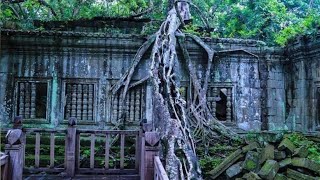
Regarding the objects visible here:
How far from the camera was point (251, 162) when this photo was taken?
5.96 meters

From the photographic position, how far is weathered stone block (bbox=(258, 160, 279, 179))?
539 centimetres

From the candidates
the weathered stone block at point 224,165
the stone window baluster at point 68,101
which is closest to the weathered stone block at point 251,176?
the weathered stone block at point 224,165

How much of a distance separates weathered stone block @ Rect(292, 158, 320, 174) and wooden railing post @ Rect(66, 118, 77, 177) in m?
3.65

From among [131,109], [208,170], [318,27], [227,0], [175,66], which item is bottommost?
[208,170]

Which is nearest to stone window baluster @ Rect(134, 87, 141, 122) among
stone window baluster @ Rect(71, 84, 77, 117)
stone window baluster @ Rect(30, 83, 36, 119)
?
stone window baluster @ Rect(71, 84, 77, 117)

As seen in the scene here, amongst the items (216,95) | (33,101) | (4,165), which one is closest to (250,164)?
(216,95)

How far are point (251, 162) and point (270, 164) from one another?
456 mm

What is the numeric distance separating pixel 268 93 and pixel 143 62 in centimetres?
334

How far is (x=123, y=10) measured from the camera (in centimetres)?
1305

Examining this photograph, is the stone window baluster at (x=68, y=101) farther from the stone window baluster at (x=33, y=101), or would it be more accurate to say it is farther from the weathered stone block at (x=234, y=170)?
the weathered stone block at (x=234, y=170)

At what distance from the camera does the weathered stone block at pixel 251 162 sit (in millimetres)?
5910

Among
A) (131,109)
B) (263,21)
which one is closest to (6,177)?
(131,109)

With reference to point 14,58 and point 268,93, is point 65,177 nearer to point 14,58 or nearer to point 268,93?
point 14,58

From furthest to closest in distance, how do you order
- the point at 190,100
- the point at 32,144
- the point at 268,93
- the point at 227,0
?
1. the point at 227,0
2. the point at 268,93
3. the point at 190,100
4. the point at 32,144
